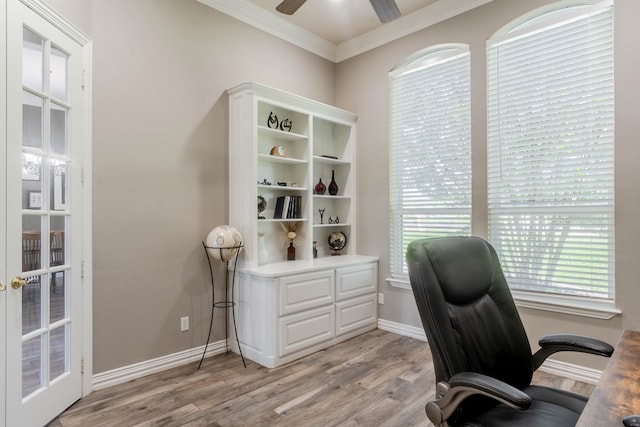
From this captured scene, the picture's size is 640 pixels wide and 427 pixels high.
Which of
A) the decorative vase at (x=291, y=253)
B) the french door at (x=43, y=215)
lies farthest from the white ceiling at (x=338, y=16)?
the decorative vase at (x=291, y=253)

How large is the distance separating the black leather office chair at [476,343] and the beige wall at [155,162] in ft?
7.13

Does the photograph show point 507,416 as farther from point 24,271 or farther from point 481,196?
point 24,271

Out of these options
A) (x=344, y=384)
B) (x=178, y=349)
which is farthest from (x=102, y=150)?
(x=344, y=384)

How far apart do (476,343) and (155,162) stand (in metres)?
2.58

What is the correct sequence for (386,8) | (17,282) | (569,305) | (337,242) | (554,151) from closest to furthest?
(17,282) < (386,8) < (569,305) < (554,151) < (337,242)

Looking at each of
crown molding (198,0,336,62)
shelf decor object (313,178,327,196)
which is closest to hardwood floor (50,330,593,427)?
Answer: shelf decor object (313,178,327,196)

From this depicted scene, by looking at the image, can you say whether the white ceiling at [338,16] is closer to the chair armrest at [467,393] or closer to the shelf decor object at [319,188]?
the shelf decor object at [319,188]

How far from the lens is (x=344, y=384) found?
2707 mm

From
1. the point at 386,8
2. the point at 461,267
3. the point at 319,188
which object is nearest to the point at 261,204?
the point at 319,188

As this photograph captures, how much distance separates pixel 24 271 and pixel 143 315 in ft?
3.22

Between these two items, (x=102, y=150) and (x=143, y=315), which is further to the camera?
(x=143, y=315)

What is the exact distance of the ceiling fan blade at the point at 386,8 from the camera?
231cm

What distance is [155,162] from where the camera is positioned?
2893 mm

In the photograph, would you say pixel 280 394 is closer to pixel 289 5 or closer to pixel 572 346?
pixel 572 346
